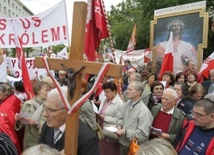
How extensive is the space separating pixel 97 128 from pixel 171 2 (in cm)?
1844

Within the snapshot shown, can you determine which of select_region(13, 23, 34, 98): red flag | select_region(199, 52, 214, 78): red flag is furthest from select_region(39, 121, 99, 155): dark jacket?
select_region(199, 52, 214, 78): red flag

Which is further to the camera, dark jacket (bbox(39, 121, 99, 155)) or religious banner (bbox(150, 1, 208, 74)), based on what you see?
religious banner (bbox(150, 1, 208, 74))

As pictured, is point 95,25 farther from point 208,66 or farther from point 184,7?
point 184,7

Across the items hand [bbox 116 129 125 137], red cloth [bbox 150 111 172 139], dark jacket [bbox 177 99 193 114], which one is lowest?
hand [bbox 116 129 125 137]

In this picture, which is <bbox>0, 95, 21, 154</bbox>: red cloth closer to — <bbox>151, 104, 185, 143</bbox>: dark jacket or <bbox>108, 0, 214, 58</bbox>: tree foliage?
<bbox>151, 104, 185, 143</bbox>: dark jacket

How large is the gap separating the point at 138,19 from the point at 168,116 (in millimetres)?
27232

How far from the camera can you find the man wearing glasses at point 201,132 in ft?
10.2

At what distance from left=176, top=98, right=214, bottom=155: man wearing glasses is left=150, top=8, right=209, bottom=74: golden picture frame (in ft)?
30.2

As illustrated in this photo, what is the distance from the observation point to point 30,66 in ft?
22.3

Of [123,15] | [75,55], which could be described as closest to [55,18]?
[75,55]

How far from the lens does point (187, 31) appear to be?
535 inches

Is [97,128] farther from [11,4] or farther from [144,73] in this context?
[11,4]

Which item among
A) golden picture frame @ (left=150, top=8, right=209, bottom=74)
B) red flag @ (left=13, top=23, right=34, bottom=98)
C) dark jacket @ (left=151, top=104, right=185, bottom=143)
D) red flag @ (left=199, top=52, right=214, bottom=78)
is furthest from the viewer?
golden picture frame @ (left=150, top=8, right=209, bottom=74)

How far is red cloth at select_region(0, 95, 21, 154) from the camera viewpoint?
4152mm
